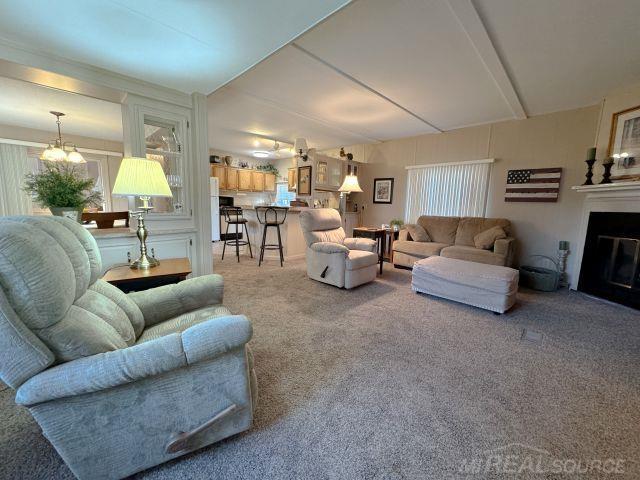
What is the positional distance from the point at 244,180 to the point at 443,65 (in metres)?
5.95

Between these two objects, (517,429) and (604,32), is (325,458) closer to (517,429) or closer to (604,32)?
(517,429)

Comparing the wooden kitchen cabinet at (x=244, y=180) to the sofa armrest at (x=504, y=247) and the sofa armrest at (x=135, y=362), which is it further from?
the sofa armrest at (x=135, y=362)

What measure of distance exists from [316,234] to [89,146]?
551 centimetres

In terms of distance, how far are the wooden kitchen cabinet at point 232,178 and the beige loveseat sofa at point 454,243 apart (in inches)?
193

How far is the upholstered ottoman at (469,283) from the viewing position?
2.54m

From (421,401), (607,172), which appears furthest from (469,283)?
(607,172)

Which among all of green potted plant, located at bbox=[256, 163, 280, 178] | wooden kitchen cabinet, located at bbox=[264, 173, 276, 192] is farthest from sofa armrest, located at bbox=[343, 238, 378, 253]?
green potted plant, located at bbox=[256, 163, 280, 178]

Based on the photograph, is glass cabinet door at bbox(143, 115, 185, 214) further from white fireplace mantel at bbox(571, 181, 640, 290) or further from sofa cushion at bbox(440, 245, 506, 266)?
white fireplace mantel at bbox(571, 181, 640, 290)

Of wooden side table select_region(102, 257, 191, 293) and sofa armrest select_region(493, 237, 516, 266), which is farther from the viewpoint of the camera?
sofa armrest select_region(493, 237, 516, 266)

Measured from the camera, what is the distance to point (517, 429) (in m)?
1.26

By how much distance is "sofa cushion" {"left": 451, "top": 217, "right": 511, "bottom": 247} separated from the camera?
397 centimetres

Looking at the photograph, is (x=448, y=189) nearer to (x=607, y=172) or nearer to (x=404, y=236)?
(x=404, y=236)

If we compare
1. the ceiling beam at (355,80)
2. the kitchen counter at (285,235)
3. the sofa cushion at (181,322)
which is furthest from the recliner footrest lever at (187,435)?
the kitchen counter at (285,235)

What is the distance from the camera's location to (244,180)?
24.0 feet
